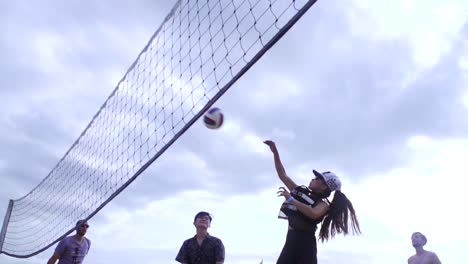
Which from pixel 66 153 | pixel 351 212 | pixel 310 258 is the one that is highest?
pixel 66 153

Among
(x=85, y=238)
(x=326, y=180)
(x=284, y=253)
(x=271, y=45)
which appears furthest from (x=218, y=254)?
(x=85, y=238)

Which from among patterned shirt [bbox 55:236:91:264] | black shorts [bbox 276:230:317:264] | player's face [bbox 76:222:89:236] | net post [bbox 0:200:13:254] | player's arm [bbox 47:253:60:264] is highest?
net post [bbox 0:200:13:254]

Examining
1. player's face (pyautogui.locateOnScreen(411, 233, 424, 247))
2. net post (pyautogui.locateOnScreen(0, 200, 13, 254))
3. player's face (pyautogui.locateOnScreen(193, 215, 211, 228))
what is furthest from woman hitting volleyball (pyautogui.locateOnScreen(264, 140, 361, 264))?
net post (pyautogui.locateOnScreen(0, 200, 13, 254))

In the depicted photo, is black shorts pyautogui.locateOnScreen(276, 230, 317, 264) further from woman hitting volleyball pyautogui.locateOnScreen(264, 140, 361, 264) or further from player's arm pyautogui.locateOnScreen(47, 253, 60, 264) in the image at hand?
player's arm pyautogui.locateOnScreen(47, 253, 60, 264)

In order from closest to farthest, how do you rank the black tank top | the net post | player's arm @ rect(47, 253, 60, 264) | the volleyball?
the black tank top
the volleyball
player's arm @ rect(47, 253, 60, 264)
the net post

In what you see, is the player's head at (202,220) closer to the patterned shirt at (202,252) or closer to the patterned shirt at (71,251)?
the patterned shirt at (202,252)

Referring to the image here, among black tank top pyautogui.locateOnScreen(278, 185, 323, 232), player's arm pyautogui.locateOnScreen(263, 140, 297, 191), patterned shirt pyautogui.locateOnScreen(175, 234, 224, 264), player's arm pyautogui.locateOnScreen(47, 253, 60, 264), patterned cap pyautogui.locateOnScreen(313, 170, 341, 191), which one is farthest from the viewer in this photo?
player's arm pyautogui.locateOnScreen(47, 253, 60, 264)

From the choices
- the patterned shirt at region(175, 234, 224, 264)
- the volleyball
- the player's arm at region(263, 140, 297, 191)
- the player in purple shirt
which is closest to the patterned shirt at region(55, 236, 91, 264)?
the player in purple shirt

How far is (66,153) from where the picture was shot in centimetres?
1087

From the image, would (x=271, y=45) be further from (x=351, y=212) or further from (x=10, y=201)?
(x=10, y=201)

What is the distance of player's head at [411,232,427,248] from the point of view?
7.43 meters

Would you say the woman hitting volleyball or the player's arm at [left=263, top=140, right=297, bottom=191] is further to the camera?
the player's arm at [left=263, top=140, right=297, bottom=191]

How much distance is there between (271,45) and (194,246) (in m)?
2.35

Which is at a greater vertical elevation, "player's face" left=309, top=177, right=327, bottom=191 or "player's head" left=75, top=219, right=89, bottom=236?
"player's head" left=75, top=219, right=89, bottom=236
